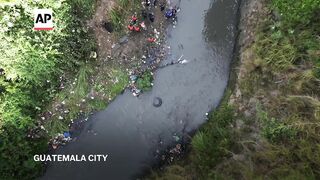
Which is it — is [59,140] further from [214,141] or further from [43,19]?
[214,141]

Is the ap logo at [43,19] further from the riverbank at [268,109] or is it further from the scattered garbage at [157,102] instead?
the riverbank at [268,109]

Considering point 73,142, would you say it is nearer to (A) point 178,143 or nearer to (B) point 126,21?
(A) point 178,143

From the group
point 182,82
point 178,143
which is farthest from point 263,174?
point 182,82

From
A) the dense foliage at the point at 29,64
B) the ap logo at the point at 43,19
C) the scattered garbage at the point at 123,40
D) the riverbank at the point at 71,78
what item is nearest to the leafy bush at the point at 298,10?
the riverbank at the point at 71,78

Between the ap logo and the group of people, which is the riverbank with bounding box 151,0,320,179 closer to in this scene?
the group of people

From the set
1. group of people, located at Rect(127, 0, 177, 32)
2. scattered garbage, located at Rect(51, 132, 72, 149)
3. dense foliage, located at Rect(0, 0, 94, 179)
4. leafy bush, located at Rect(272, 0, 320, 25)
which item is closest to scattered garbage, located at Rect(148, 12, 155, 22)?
group of people, located at Rect(127, 0, 177, 32)

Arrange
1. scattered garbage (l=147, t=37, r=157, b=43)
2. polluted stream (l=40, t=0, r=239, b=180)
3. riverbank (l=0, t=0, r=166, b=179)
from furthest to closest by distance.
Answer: scattered garbage (l=147, t=37, r=157, b=43), polluted stream (l=40, t=0, r=239, b=180), riverbank (l=0, t=0, r=166, b=179)
